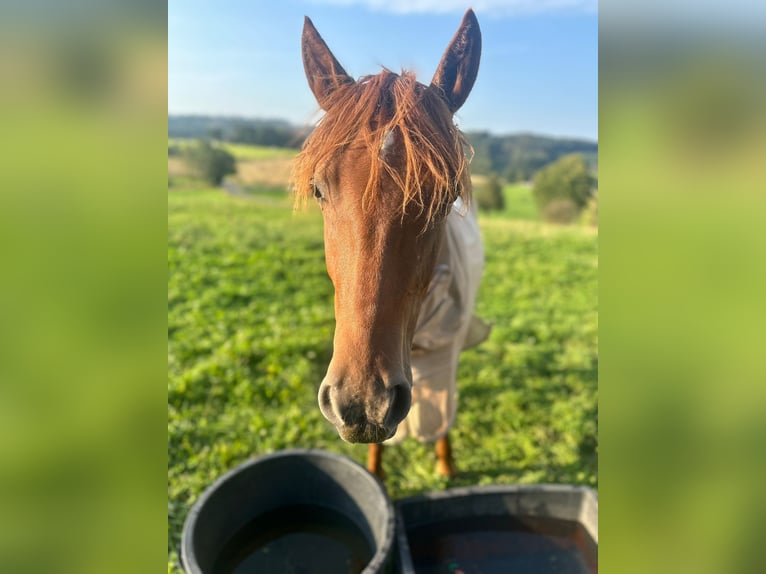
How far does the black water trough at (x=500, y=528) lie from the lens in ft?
8.66

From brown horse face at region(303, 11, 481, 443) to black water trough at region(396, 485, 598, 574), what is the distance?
5.20 ft

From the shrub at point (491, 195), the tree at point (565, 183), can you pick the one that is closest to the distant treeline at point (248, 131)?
the shrub at point (491, 195)

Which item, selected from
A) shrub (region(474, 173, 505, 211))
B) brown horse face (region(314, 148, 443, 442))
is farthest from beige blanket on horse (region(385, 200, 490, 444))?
shrub (region(474, 173, 505, 211))

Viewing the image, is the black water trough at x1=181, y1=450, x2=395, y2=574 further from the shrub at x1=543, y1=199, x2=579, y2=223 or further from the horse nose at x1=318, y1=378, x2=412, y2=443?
the shrub at x1=543, y1=199, x2=579, y2=223

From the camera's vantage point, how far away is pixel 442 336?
2.45 meters

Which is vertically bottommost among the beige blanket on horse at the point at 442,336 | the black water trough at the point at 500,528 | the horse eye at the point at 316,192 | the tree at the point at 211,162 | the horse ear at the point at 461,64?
the black water trough at the point at 500,528

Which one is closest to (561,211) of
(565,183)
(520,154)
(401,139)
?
(565,183)

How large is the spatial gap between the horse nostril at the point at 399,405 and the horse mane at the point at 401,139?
1.82ft

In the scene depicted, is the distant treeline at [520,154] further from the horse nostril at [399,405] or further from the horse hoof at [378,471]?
the horse nostril at [399,405]
